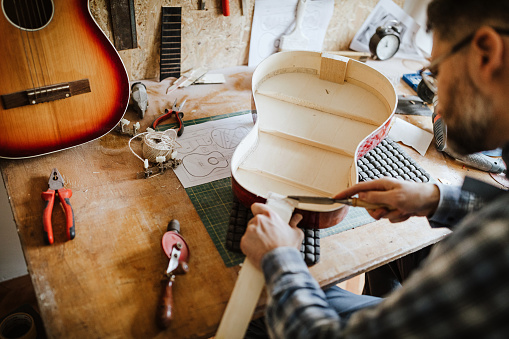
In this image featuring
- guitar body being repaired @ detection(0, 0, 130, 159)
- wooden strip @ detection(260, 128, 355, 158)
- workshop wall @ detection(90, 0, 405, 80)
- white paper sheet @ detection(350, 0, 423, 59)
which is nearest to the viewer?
guitar body being repaired @ detection(0, 0, 130, 159)

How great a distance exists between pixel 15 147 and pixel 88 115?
224 millimetres

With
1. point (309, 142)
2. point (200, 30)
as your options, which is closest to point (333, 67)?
point (309, 142)

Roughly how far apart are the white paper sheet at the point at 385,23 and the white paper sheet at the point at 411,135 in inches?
26.5

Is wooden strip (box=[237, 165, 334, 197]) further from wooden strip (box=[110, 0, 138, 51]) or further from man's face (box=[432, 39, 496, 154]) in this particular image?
wooden strip (box=[110, 0, 138, 51])

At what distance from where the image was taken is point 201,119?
1428mm

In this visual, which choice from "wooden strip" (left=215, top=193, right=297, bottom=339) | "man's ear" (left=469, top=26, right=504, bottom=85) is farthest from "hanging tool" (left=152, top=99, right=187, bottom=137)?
"man's ear" (left=469, top=26, right=504, bottom=85)

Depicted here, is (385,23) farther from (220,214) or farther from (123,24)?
(220,214)

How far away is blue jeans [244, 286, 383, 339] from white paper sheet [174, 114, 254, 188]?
0.48 metres

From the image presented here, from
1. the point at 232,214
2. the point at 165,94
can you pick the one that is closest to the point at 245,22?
the point at 165,94

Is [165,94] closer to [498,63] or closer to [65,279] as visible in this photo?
[65,279]

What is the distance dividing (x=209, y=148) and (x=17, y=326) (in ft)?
3.28

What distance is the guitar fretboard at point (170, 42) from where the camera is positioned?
151cm

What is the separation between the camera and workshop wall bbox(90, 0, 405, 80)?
4.81 feet

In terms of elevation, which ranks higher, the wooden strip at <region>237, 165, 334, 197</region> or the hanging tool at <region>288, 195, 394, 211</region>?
the hanging tool at <region>288, 195, 394, 211</region>
